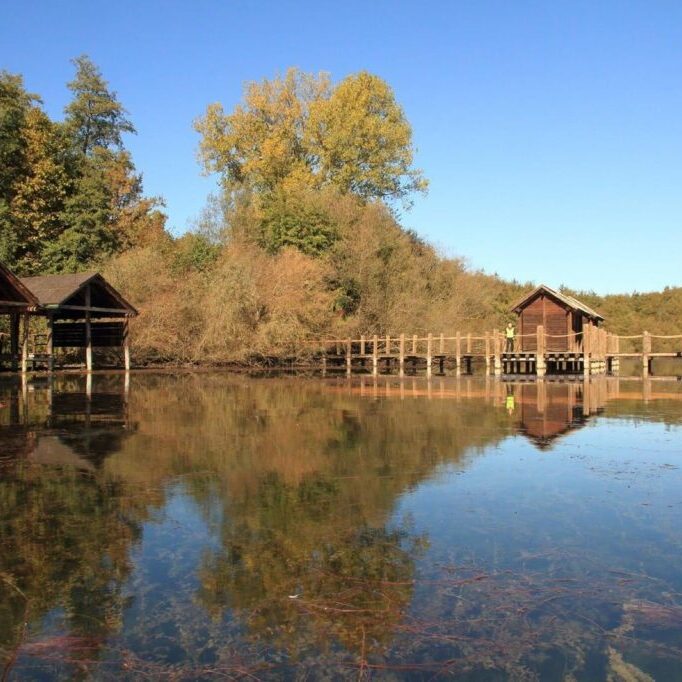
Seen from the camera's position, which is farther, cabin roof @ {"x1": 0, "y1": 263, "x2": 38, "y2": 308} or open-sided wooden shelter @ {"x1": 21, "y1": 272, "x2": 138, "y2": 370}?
open-sided wooden shelter @ {"x1": 21, "y1": 272, "x2": 138, "y2": 370}

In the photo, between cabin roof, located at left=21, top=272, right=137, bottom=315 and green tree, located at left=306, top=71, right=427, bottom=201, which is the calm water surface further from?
green tree, located at left=306, top=71, right=427, bottom=201

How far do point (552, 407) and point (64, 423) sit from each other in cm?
1079

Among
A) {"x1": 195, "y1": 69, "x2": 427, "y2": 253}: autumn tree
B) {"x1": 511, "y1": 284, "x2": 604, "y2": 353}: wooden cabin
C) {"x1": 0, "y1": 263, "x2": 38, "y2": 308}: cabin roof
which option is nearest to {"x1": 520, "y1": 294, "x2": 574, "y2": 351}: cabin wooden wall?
{"x1": 511, "y1": 284, "x2": 604, "y2": 353}: wooden cabin

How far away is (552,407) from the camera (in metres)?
16.5

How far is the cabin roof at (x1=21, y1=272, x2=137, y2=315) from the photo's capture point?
28.4 metres

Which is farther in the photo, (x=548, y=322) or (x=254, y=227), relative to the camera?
(x=254, y=227)

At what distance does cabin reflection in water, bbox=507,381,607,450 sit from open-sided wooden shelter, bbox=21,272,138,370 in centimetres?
1777

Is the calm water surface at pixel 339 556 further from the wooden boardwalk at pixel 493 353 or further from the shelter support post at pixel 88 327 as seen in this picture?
the wooden boardwalk at pixel 493 353

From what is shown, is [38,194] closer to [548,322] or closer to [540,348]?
[548,322]

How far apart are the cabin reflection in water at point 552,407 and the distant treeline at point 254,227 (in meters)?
16.3

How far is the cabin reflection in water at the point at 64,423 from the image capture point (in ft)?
30.8

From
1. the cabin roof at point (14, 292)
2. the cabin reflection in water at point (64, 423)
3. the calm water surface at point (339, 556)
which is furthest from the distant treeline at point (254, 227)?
the calm water surface at point (339, 556)

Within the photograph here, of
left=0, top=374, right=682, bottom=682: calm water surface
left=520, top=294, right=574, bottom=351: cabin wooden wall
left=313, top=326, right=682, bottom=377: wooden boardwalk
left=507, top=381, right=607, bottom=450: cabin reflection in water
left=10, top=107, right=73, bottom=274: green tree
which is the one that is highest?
left=10, top=107, right=73, bottom=274: green tree

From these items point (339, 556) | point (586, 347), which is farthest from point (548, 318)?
point (339, 556)
